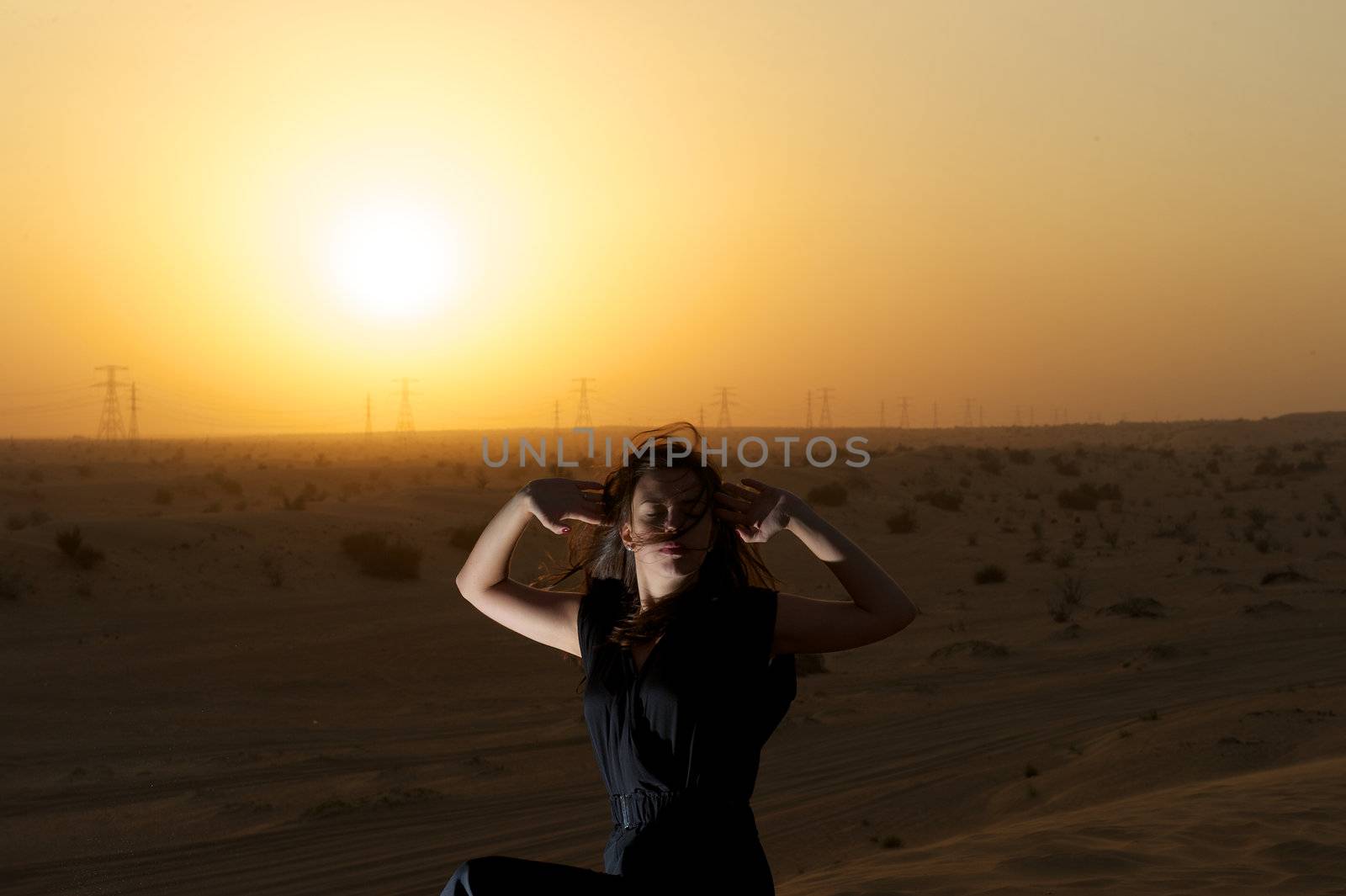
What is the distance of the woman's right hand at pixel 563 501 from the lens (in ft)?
11.9

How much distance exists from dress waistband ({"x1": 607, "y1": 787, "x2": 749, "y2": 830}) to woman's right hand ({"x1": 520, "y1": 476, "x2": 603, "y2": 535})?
0.75m

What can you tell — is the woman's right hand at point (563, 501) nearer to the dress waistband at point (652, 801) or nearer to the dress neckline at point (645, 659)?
the dress neckline at point (645, 659)

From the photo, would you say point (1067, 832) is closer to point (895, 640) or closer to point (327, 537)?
point (895, 640)

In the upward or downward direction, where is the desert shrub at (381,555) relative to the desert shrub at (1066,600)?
upward

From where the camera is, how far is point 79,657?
17203 mm

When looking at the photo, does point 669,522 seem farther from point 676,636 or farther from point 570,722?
point 570,722

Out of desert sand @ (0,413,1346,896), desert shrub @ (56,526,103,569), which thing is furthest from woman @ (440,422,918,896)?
desert shrub @ (56,526,103,569)

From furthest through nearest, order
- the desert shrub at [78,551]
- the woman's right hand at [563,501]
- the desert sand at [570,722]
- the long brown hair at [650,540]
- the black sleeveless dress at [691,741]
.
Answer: the desert shrub at [78,551], the desert sand at [570,722], the woman's right hand at [563,501], the long brown hair at [650,540], the black sleeveless dress at [691,741]

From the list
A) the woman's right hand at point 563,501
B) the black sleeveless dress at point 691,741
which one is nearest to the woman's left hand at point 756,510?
the black sleeveless dress at point 691,741

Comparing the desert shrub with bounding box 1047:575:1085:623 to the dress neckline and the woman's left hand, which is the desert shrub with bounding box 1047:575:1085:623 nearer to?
the woman's left hand

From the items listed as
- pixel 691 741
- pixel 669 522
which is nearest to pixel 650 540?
pixel 669 522

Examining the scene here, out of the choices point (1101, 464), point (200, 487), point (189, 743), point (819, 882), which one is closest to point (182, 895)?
point (819, 882)

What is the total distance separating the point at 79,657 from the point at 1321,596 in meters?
17.9

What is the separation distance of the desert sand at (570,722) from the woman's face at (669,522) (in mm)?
3954
